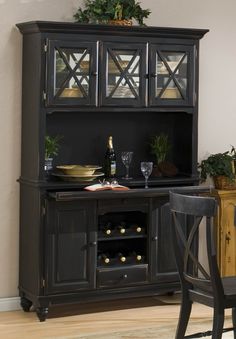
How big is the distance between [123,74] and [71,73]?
386mm

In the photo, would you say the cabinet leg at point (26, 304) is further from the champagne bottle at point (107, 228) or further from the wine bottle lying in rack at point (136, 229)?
the wine bottle lying in rack at point (136, 229)

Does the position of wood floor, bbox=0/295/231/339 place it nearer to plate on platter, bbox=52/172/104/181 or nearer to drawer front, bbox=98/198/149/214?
drawer front, bbox=98/198/149/214

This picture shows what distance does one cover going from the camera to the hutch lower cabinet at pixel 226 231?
608 cm

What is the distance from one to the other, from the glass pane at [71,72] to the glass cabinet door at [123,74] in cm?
13

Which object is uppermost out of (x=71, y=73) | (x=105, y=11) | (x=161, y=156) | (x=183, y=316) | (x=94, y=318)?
(x=105, y=11)

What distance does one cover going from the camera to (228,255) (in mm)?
6148

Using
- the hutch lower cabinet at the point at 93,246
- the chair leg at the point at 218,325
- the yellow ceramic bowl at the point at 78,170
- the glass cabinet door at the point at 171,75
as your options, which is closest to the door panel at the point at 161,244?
the hutch lower cabinet at the point at 93,246

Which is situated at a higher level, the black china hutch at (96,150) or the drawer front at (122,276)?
the black china hutch at (96,150)

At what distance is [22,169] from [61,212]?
461 millimetres

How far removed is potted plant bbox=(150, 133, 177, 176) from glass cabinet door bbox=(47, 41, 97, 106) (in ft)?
2.36

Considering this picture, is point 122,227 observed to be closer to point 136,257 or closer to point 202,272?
point 136,257

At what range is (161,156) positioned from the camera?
604cm

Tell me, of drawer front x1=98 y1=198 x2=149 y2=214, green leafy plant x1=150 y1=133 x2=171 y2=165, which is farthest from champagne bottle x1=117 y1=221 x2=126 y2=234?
green leafy plant x1=150 y1=133 x2=171 y2=165

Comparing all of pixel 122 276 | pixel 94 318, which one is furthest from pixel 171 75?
pixel 94 318
